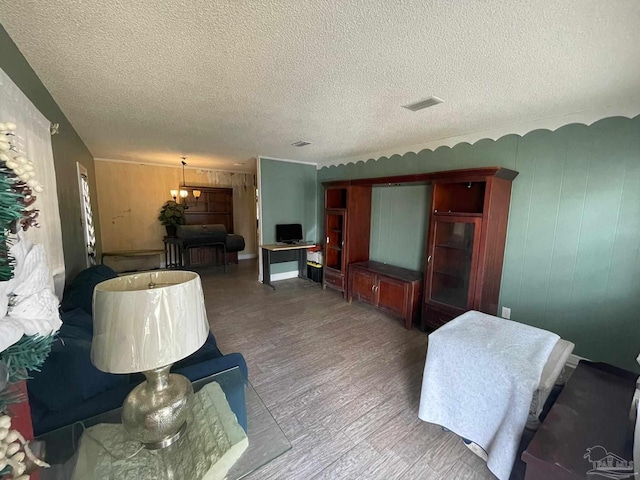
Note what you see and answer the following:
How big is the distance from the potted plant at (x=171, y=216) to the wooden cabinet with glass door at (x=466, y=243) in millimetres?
5557

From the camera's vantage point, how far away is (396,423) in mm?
1866

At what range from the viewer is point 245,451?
1.09 meters

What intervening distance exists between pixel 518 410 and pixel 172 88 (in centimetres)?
311

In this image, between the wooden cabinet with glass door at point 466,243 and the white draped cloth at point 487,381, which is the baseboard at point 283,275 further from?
the white draped cloth at point 487,381

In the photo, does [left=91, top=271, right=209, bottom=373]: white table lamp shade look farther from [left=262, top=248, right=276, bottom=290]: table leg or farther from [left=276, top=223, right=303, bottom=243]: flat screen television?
[left=276, top=223, right=303, bottom=243]: flat screen television

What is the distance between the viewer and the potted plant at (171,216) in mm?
6078

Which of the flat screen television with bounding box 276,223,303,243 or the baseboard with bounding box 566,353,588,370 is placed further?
the flat screen television with bounding box 276,223,303,243

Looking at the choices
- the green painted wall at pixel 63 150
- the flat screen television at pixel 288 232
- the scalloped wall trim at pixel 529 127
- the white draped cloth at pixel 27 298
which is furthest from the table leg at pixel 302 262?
the white draped cloth at pixel 27 298

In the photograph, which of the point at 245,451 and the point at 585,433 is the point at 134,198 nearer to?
the point at 245,451

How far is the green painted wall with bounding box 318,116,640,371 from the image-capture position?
2.23 meters

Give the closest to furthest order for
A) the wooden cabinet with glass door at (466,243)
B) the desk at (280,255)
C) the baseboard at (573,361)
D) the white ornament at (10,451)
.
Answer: the white ornament at (10,451) → the baseboard at (573,361) → the wooden cabinet with glass door at (466,243) → the desk at (280,255)

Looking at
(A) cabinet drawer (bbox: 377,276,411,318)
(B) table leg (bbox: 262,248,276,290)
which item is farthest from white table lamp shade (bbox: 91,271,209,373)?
(B) table leg (bbox: 262,248,276,290)

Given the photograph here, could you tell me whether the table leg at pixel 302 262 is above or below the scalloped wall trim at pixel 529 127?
below

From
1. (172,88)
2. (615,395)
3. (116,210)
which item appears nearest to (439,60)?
(172,88)
